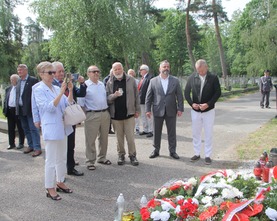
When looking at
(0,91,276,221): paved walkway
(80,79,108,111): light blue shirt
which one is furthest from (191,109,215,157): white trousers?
(80,79,108,111): light blue shirt

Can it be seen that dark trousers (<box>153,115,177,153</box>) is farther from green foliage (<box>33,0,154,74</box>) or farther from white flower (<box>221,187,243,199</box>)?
green foliage (<box>33,0,154,74</box>)

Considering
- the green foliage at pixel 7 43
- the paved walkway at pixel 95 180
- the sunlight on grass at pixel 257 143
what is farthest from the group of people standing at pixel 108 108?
the green foliage at pixel 7 43

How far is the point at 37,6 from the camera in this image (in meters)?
15.5

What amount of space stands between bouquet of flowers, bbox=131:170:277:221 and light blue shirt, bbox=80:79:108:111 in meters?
2.70

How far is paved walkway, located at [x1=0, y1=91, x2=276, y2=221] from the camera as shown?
14.0ft

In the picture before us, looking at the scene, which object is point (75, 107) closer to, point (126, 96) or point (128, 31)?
point (126, 96)

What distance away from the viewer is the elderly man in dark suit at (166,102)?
6.76 meters

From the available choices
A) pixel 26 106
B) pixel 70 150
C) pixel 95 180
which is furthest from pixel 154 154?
pixel 26 106

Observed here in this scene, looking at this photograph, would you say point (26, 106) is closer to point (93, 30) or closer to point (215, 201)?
point (215, 201)

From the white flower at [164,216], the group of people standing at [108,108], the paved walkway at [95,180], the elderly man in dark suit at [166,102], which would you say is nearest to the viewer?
the white flower at [164,216]

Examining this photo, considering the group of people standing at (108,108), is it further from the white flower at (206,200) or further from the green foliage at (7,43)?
the green foliage at (7,43)

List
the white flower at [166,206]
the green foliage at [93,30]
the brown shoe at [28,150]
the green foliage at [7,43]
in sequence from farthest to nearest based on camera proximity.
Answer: the green foliage at [7,43]
the green foliage at [93,30]
the brown shoe at [28,150]
the white flower at [166,206]

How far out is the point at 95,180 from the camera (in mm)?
5527

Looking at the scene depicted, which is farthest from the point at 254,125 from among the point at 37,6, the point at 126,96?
the point at 37,6
